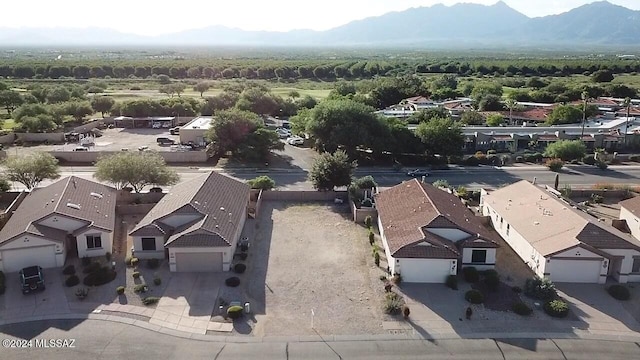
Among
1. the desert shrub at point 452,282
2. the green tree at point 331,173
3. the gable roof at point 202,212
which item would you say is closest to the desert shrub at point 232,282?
the gable roof at point 202,212

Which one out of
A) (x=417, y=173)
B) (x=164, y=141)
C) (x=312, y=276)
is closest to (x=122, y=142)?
(x=164, y=141)

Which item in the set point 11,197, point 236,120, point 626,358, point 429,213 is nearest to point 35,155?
point 11,197

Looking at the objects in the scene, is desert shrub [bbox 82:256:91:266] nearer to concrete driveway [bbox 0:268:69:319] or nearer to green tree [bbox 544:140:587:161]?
concrete driveway [bbox 0:268:69:319]

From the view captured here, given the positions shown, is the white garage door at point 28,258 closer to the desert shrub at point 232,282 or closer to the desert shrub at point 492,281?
the desert shrub at point 232,282

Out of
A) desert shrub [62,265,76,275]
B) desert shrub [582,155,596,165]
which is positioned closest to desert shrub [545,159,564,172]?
desert shrub [582,155,596,165]

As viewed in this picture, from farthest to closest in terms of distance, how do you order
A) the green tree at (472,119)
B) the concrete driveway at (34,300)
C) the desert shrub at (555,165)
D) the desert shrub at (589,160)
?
the green tree at (472,119) < the desert shrub at (589,160) < the desert shrub at (555,165) < the concrete driveway at (34,300)

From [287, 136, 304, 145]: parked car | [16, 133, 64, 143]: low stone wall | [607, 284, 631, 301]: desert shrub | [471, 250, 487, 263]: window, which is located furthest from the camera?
[16, 133, 64, 143]: low stone wall

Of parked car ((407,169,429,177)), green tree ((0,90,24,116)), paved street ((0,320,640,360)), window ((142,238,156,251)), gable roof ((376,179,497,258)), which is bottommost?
paved street ((0,320,640,360))
